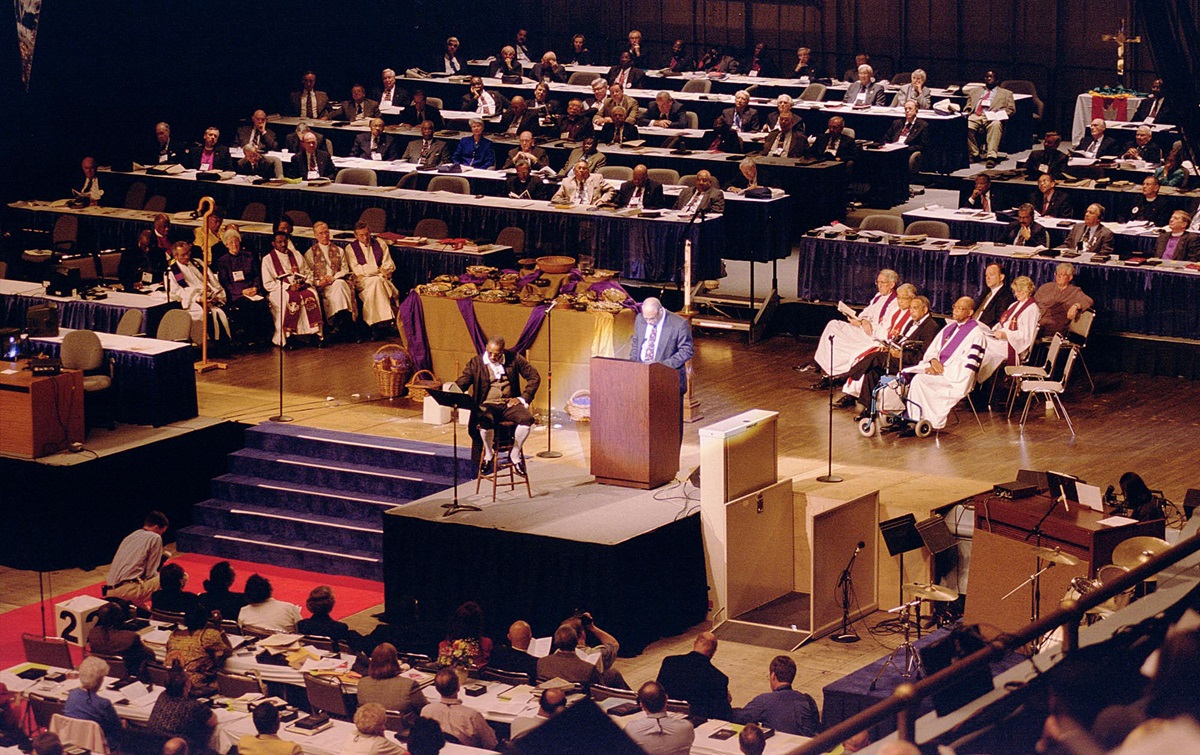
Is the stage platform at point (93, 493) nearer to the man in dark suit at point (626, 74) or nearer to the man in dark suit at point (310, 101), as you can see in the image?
the man in dark suit at point (310, 101)

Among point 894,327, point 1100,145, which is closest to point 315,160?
point 894,327

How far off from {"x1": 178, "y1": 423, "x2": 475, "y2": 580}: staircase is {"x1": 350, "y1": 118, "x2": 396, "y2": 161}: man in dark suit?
22.4ft

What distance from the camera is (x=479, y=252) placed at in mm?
14945

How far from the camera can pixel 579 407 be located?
12.9m

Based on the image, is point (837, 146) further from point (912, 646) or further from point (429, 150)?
point (912, 646)

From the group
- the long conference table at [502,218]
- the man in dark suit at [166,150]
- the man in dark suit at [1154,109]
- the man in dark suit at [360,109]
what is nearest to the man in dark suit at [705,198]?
the long conference table at [502,218]

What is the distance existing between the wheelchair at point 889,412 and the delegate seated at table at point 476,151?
7028 millimetres

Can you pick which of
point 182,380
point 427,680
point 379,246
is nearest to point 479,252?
point 379,246

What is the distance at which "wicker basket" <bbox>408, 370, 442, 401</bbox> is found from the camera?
13273 millimetres

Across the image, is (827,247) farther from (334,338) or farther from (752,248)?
(334,338)

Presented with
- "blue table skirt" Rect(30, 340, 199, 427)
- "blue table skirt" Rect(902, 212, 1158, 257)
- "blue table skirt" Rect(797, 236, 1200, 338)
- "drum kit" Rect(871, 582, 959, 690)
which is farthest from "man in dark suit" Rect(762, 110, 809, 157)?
"drum kit" Rect(871, 582, 959, 690)

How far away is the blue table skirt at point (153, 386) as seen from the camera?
12.6 metres

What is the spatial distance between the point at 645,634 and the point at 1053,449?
3.30 meters

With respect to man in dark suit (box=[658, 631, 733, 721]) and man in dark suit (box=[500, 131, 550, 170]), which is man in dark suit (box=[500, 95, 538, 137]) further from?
man in dark suit (box=[658, 631, 733, 721])
